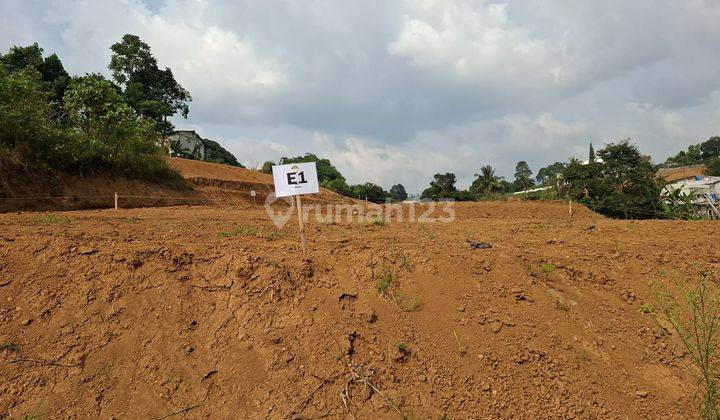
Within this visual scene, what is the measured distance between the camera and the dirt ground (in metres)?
3.02

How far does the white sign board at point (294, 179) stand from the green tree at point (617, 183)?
874 inches

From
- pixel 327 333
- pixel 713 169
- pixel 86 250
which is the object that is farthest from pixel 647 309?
pixel 713 169

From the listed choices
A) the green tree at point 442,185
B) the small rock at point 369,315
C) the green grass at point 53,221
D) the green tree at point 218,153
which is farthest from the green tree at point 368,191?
Answer: the small rock at point 369,315

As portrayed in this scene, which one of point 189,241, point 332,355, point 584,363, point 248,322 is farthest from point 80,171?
point 584,363

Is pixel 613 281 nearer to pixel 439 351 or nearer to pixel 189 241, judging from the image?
pixel 439 351

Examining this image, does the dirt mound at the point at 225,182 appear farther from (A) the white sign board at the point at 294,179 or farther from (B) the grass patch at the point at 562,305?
(B) the grass patch at the point at 562,305

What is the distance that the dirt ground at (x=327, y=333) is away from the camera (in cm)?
302

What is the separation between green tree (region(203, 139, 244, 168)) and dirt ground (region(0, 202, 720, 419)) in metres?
42.2

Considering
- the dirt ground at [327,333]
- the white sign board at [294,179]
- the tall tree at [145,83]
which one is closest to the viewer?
the dirt ground at [327,333]

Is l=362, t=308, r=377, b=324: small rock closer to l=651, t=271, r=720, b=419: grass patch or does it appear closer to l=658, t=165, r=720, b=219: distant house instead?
l=651, t=271, r=720, b=419: grass patch

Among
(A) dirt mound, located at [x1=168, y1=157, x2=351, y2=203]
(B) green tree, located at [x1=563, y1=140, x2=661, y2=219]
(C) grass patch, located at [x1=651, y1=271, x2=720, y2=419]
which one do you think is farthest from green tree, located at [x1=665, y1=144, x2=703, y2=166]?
(C) grass patch, located at [x1=651, y1=271, x2=720, y2=419]

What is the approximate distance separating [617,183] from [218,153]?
134 feet

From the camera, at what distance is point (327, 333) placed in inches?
137

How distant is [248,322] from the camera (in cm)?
358
